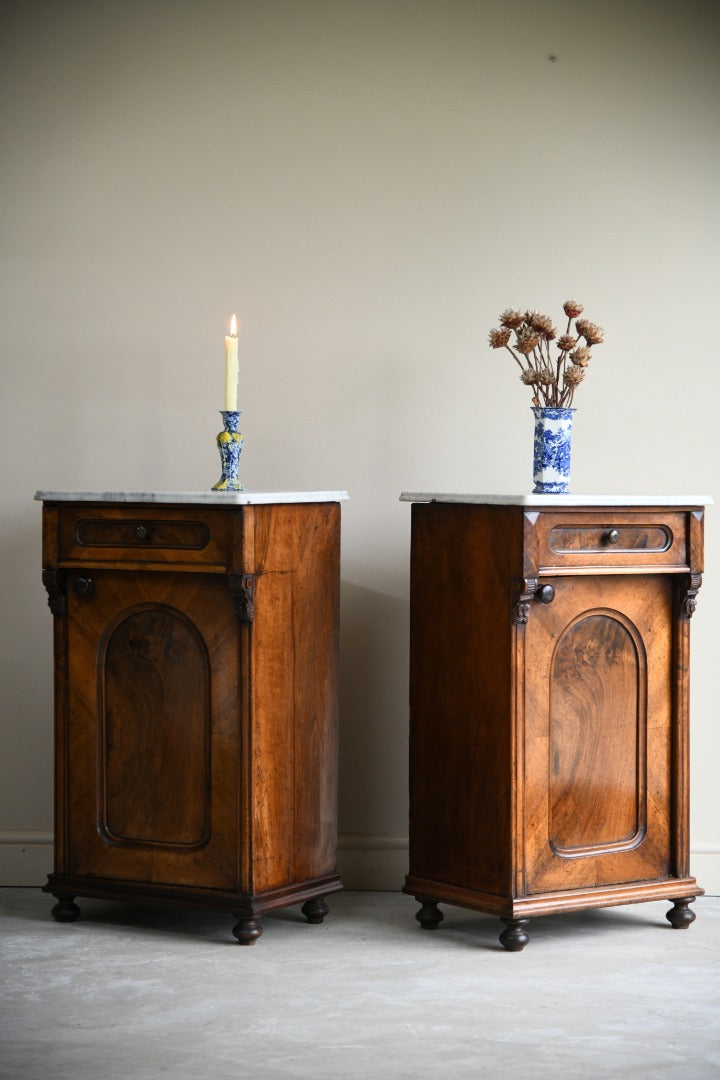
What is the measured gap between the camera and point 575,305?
2.92 meters

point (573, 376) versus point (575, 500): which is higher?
point (573, 376)

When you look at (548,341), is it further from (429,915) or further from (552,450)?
(429,915)

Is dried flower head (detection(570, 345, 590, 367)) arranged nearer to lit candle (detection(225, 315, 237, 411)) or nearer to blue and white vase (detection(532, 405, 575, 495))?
blue and white vase (detection(532, 405, 575, 495))

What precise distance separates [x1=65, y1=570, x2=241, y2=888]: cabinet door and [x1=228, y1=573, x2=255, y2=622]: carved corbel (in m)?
0.04

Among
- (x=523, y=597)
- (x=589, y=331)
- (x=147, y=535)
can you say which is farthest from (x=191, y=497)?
(x=589, y=331)

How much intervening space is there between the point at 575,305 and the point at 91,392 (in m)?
1.27

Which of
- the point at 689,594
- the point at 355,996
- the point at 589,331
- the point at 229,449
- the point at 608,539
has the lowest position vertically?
the point at 355,996

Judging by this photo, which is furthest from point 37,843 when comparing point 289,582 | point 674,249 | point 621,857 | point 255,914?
point 674,249

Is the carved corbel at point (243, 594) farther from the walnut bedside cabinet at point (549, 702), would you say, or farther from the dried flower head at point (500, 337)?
the dried flower head at point (500, 337)

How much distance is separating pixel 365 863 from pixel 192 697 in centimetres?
79

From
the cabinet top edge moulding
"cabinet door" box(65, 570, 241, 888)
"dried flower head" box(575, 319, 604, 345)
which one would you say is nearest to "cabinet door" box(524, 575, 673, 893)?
the cabinet top edge moulding

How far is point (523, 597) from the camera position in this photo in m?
2.67

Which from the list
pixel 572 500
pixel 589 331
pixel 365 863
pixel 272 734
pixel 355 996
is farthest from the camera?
pixel 365 863

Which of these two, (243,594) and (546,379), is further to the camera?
(546,379)
